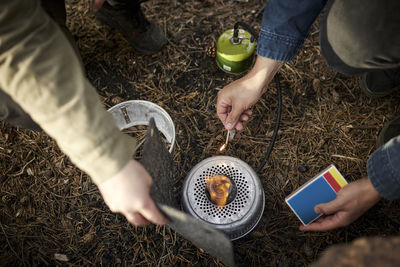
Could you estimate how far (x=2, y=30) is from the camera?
2.87 feet

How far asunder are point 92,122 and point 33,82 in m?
0.22

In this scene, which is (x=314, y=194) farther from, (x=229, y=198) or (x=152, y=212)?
(x=152, y=212)

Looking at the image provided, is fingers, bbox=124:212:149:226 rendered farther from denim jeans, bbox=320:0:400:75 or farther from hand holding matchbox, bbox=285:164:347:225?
denim jeans, bbox=320:0:400:75

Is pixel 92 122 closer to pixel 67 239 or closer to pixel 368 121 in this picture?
pixel 67 239

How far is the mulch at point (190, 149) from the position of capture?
4.98ft

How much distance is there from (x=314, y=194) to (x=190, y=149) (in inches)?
29.3

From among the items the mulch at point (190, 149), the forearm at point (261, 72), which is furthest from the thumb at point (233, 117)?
the mulch at point (190, 149)

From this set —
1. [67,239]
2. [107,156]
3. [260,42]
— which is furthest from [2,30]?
[67,239]

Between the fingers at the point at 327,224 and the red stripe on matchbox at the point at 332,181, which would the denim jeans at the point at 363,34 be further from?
the fingers at the point at 327,224

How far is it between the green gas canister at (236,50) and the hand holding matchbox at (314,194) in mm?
819

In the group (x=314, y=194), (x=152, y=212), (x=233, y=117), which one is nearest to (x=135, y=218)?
(x=152, y=212)

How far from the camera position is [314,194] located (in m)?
1.53

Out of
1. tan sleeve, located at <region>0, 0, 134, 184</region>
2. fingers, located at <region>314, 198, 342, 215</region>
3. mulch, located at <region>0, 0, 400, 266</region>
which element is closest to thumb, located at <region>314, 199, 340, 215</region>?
fingers, located at <region>314, 198, 342, 215</region>

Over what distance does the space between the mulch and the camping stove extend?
0.16 meters
